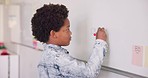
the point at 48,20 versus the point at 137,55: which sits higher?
the point at 48,20

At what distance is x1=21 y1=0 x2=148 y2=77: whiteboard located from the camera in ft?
3.35

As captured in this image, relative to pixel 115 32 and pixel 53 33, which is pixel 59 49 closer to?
pixel 53 33

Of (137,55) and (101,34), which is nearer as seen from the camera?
(137,55)

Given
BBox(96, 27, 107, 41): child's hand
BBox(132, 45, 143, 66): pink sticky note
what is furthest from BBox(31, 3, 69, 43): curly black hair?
BBox(132, 45, 143, 66): pink sticky note

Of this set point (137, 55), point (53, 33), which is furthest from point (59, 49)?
point (137, 55)

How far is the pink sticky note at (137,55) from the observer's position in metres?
1.04

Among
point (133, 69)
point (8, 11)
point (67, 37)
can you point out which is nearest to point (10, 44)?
point (8, 11)

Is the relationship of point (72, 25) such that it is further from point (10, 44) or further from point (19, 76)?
point (10, 44)

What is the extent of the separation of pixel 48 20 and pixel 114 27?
0.31 meters

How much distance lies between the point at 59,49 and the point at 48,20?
0.15 m

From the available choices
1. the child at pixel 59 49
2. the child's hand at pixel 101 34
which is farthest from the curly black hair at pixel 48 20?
the child's hand at pixel 101 34

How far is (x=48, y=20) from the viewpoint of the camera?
1.12 metres

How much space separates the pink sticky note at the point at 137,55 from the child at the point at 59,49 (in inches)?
5.4

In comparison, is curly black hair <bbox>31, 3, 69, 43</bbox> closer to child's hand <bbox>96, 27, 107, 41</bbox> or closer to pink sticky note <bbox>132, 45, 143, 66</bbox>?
child's hand <bbox>96, 27, 107, 41</bbox>
